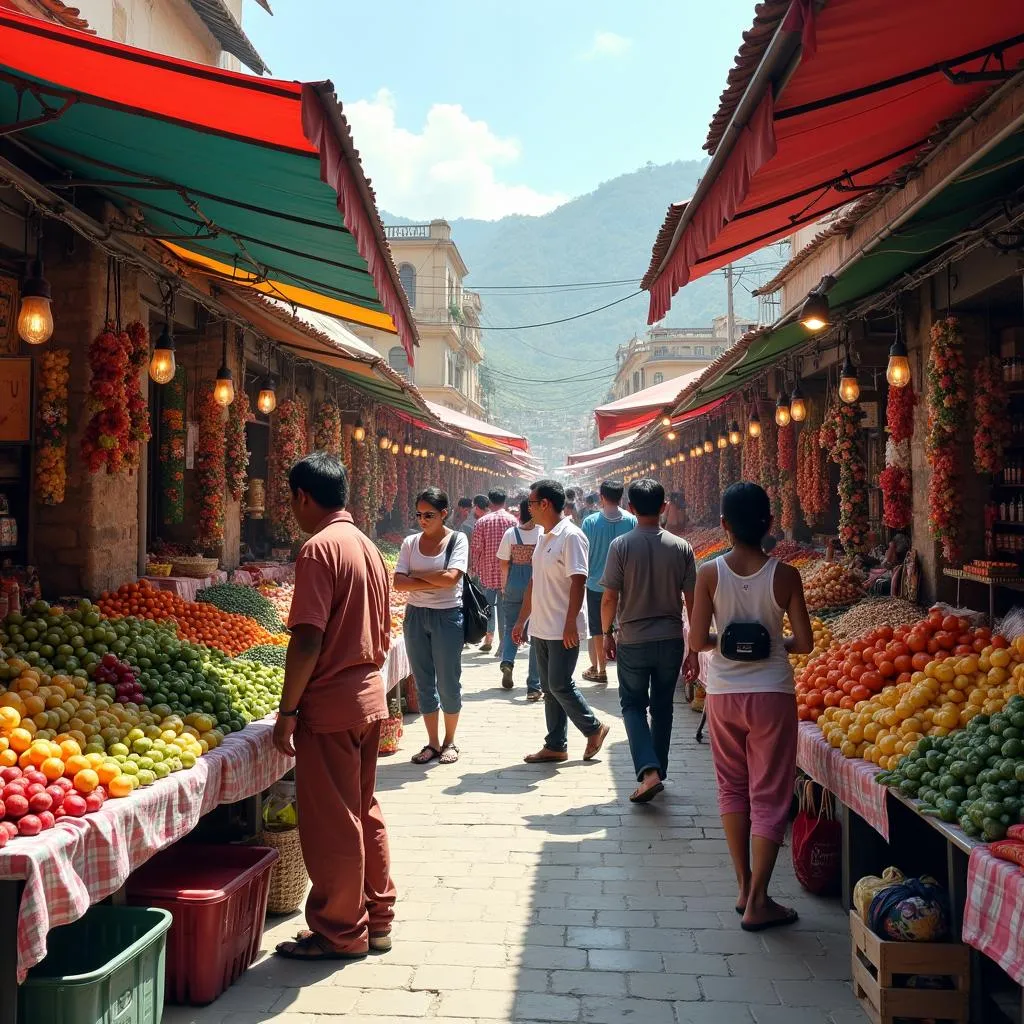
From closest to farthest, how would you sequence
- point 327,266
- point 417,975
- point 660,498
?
point 417,975
point 327,266
point 660,498

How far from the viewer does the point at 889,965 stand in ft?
10.8

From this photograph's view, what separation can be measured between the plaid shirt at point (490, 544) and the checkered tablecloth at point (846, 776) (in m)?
6.23

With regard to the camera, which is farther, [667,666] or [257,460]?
[257,460]

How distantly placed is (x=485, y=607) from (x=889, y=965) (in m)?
4.11

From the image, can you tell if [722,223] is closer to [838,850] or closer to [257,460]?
[838,850]

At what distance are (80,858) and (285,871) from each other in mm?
1547

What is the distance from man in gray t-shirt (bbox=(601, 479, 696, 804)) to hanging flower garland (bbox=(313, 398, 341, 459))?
8.15m

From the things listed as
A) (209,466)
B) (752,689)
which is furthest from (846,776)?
(209,466)

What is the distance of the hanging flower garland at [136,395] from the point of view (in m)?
6.80

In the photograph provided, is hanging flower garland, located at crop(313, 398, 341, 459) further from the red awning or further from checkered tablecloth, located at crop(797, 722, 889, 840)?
checkered tablecloth, located at crop(797, 722, 889, 840)

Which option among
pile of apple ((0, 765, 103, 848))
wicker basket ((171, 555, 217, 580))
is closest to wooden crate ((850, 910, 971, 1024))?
pile of apple ((0, 765, 103, 848))

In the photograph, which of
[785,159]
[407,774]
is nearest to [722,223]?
[785,159]

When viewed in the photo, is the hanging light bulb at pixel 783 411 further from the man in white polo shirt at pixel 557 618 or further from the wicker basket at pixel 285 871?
the wicker basket at pixel 285 871

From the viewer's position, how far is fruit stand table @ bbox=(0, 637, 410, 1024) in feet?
Result: 9.31
